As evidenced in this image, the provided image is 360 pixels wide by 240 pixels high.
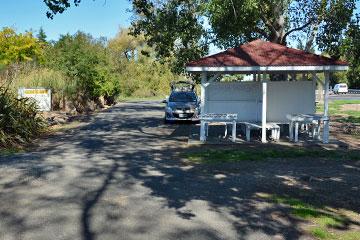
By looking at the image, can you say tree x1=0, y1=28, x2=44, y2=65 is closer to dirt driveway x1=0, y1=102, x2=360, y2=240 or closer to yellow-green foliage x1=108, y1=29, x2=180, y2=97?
yellow-green foliage x1=108, y1=29, x2=180, y2=97

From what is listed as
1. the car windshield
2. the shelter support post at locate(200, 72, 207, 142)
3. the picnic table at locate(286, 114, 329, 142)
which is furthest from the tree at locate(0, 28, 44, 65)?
the picnic table at locate(286, 114, 329, 142)

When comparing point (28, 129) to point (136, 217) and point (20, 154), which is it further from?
point (136, 217)

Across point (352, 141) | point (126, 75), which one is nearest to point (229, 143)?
point (352, 141)

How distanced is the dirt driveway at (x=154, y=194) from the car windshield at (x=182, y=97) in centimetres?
1100

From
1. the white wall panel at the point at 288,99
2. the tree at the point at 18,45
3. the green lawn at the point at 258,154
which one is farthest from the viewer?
the tree at the point at 18,45

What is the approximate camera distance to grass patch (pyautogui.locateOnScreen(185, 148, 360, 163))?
11477mm

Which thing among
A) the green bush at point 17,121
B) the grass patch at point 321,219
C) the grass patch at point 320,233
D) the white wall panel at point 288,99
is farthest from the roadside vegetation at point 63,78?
the grass patch at point 320,233

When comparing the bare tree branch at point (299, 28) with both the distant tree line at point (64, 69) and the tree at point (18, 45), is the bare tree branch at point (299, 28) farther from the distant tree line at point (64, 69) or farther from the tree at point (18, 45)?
the tree at point (18, 45)

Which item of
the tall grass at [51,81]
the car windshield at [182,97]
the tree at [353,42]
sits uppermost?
the tree at [353,42]

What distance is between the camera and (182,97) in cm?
2406

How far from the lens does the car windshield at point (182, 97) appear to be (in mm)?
23797

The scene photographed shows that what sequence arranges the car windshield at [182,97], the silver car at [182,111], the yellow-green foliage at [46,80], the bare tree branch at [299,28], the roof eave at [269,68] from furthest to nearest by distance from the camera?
the yellow-green foliage at [46,80] < the car windshield at [182,97] < the silver car at [182,111] < the bare tree branch at [299,28] < the roof eave at [269,68]

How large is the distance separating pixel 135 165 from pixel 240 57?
6.09 meters

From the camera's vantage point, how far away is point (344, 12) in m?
20.4
